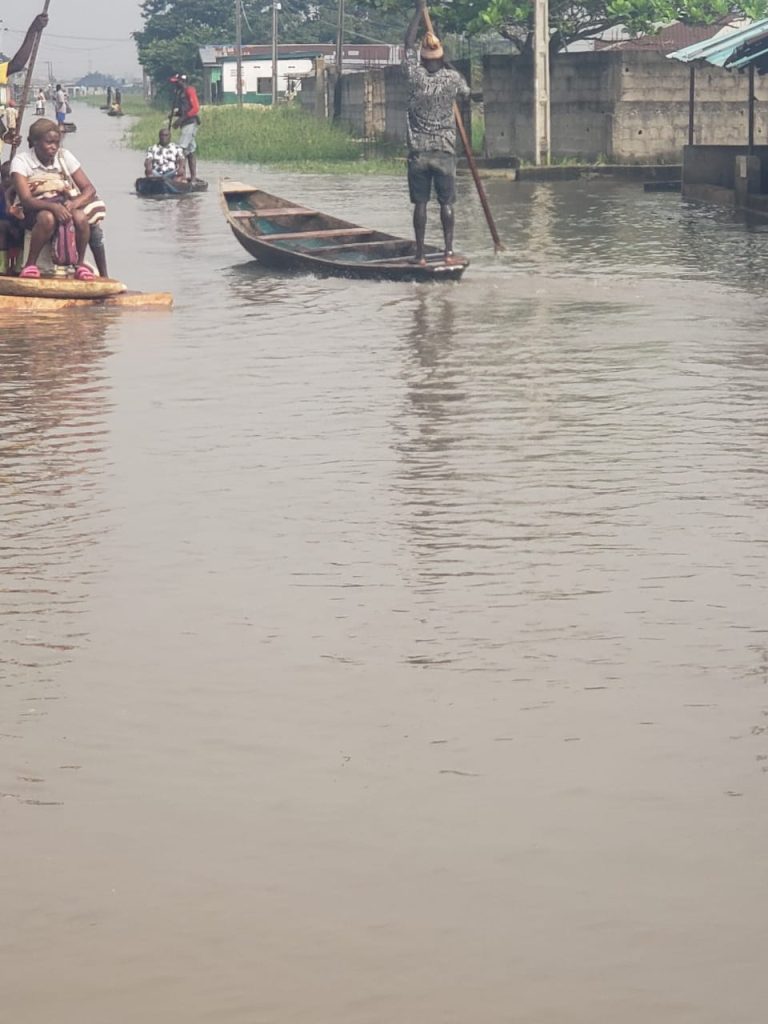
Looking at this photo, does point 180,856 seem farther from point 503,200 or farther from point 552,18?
point 552,18

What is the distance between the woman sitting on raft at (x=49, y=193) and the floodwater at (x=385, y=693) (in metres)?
2.45

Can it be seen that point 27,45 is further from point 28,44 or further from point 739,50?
point 739,50

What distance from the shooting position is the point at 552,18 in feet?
123

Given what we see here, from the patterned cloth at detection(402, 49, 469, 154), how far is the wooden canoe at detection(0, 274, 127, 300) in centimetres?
291

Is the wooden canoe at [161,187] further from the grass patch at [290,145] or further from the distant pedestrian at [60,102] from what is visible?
the distant pedestrian at [60,102]

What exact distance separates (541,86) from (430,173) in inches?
690

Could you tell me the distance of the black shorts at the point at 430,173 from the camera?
14.7 m

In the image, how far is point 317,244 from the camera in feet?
55.6

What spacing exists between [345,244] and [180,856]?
1321 centimetres

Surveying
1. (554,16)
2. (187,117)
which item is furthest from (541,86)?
(187,117)

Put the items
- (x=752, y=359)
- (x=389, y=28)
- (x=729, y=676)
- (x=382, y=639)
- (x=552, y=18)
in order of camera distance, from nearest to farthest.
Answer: (x=729, y=676) < (x=382, y=639) < (x=752, y=359) < (x=552, y=18) < (x=389, y=28)

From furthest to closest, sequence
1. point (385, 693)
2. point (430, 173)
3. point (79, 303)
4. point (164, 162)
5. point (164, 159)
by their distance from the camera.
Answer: point (164, 159) < point (164, 162) < point (430, 173) < point (79, 303) < point (385, 693)

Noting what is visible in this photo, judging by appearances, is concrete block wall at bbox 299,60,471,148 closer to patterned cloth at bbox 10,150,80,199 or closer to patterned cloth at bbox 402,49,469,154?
patterned cloth at bbox 402,49,469,154

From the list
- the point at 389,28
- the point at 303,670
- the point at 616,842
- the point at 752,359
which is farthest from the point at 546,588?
the point at 389,28
